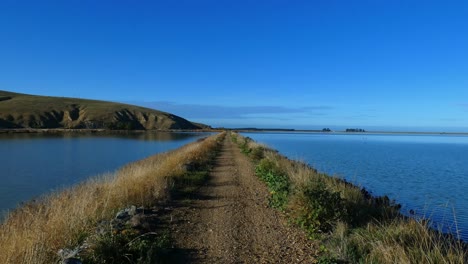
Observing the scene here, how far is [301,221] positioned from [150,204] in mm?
4429

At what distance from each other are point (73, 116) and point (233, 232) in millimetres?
169059

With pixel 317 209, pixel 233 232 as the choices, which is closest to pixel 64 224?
pixel 233 232

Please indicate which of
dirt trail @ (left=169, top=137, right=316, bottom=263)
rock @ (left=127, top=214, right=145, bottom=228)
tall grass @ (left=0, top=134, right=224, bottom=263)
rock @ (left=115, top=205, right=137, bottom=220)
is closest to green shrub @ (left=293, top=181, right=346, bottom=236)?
dirt trail @ (left=169, top=137, right=316, bottom=263)

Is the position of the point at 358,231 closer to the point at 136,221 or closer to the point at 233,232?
the point at 233,232

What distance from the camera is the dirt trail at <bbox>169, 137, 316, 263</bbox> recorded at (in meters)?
7.02

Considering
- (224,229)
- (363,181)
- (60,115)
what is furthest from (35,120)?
(224,229)

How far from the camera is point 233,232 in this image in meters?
8.59

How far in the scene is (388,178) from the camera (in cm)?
2572

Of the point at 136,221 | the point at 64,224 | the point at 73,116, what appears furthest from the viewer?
the point at 73,116

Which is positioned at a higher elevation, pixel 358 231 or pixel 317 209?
pixel 317 209

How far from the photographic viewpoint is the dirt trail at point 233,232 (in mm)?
7022

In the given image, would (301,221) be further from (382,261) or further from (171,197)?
(171,197)

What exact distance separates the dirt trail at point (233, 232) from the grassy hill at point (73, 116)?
425ft

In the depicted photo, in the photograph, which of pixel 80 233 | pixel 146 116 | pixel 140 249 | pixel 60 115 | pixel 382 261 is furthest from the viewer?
pixel 146 116
